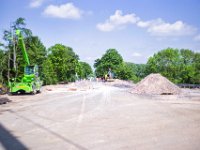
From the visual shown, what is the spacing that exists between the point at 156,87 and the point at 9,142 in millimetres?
22886

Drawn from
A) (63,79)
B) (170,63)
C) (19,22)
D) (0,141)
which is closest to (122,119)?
(0,141)

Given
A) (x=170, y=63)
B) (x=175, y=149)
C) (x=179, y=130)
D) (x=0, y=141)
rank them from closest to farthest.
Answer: (x=175, y=149)
(x=0, y=141)
(x=179, y=130)
(x=170, y=63)

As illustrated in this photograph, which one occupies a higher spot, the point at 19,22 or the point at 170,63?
the point at 19,22

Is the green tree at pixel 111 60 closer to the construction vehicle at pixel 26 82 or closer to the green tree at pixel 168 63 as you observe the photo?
the green tree at pixel 168 63

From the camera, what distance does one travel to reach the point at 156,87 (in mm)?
29516

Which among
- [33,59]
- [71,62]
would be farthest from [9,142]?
[71,62]

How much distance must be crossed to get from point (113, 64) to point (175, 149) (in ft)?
301

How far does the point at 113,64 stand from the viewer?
9925 cm

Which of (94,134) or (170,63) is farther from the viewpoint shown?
(170,63)

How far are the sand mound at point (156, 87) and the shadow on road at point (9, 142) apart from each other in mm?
21042

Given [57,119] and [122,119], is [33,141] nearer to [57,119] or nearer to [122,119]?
[57,119]

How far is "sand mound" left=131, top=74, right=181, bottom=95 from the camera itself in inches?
1126

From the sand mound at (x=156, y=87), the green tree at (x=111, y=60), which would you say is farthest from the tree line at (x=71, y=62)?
the sand mound at (x=156, y=87)

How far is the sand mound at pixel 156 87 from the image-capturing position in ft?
93.9
